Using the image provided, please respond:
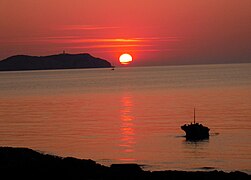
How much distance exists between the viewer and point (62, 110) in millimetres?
77188

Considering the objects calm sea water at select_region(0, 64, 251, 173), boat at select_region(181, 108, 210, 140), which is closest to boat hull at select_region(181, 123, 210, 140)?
boat at select_region(181, 108, 210, 140)

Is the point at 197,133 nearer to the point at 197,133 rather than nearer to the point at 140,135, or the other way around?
the point at 197,133

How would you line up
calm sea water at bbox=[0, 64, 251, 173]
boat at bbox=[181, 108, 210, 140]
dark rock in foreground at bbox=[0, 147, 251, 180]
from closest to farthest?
dark rock in foreground at bbox=[0, 147, 251, 180]
calm sea water at bbox=[0, 64, 251, 173]
boat at bbox=[181, 108, 210, 140]

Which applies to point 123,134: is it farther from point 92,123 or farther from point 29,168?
point 29,168

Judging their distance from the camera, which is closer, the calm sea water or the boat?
the calm sea water

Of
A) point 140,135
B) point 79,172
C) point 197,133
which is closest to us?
point 79,172

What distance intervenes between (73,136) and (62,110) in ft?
96.1

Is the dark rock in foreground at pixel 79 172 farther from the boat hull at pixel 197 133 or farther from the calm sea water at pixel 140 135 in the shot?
the boat hull at pixel 197 133

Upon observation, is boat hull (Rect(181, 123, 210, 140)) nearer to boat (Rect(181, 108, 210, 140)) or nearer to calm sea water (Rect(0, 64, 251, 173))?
boat (Rect(181, 108, 210, 140))

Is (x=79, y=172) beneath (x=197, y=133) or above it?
beneath

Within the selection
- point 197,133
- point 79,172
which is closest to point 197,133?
point 197,133

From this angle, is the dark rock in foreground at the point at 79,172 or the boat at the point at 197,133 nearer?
the dark rock in foreground at the point at 79,172

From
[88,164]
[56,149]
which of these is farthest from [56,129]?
[88,164]

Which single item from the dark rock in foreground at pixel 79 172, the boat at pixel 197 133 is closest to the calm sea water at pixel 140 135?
→ the boat at pixel 197 133
